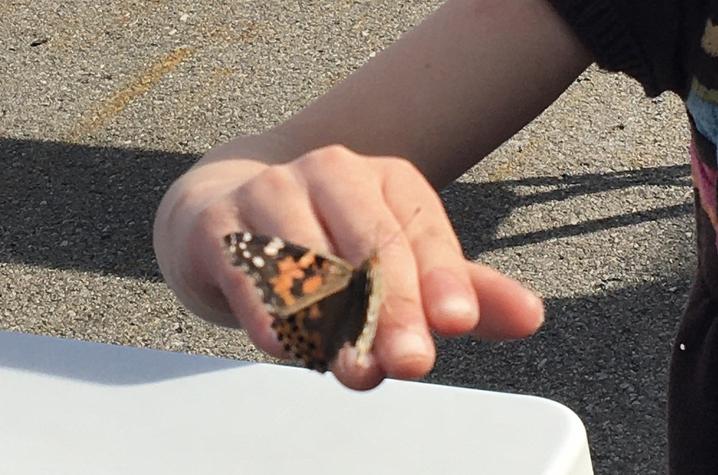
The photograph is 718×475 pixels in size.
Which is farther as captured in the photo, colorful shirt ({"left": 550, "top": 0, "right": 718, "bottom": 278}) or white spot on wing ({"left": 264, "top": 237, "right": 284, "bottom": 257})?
colorful shirt ({"left": 550, "top": 0, "right": 718, "bottom": 278})

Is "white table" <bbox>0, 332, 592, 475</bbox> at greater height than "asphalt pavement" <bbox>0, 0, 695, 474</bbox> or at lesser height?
greater

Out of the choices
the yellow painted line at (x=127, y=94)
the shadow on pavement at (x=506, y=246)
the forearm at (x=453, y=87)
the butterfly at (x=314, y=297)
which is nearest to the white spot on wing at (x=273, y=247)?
the butterfly at (x=314, y=297)

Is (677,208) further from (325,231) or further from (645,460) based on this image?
(325,231)

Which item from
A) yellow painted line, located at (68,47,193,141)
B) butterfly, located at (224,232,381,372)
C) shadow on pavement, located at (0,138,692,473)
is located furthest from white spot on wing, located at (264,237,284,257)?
yellow painted line, located at (68,47,193,141)

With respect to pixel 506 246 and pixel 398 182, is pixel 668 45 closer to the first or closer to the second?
pixel 398 182

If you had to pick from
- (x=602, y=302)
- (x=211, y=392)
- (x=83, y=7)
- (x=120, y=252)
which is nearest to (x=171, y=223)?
(x=211, y=392)

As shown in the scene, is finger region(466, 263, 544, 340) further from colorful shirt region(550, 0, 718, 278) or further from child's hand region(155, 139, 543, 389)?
colorful shirt region(550, 0, 718, 278)

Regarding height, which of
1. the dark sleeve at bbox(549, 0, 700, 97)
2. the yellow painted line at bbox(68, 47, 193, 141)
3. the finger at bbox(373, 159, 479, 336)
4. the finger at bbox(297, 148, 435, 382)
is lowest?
the yellow painted line at bbox(68, 47, 193, 141)

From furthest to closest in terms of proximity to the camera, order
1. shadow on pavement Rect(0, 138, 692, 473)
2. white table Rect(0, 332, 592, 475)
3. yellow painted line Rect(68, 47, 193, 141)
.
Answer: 1. yellow painted line Rect(68, 47, 193, 141)
2. shadow on pavement Rect(0, 138, 692, 473)
3. white table Rect(0, 332, 592, 475)
